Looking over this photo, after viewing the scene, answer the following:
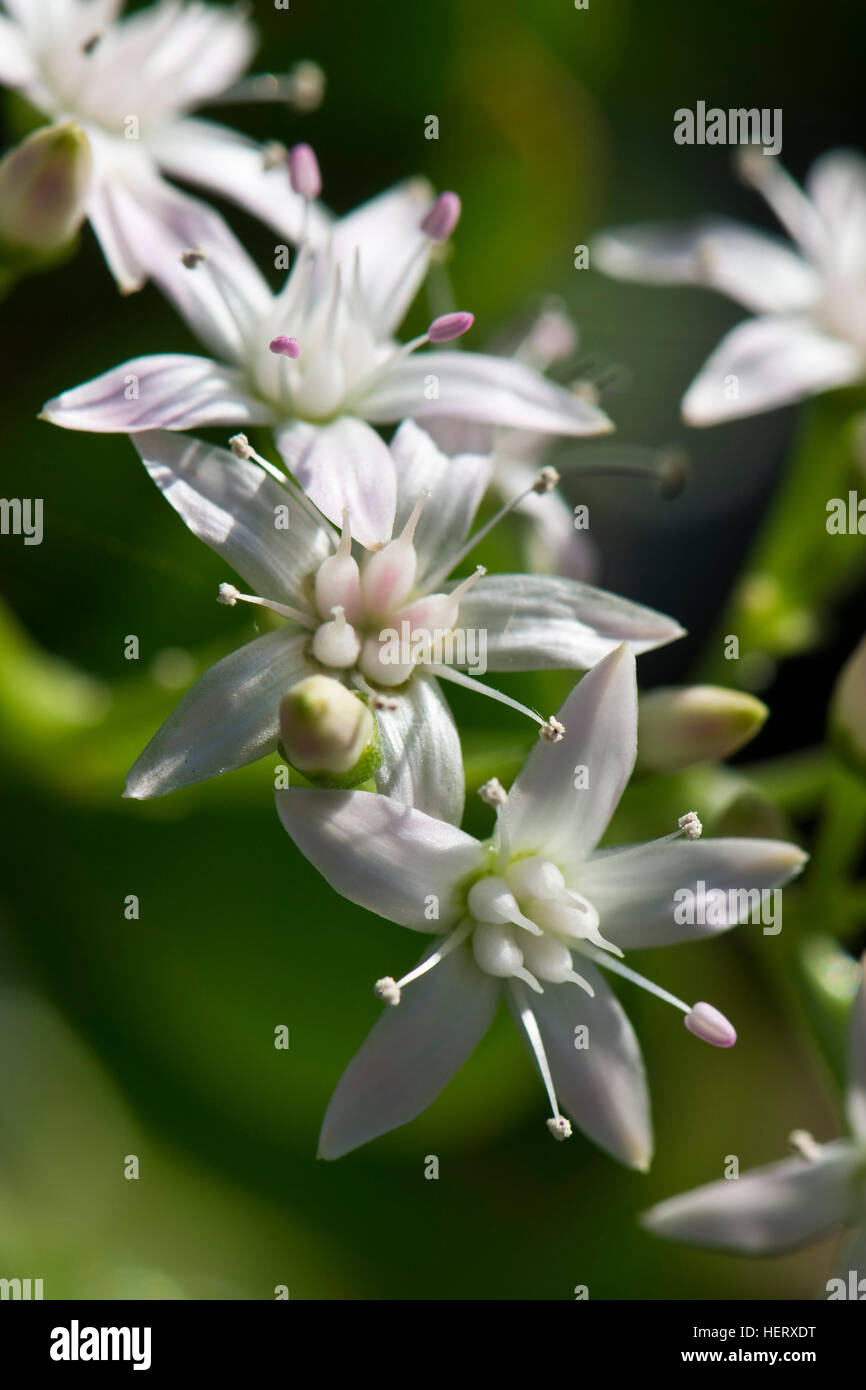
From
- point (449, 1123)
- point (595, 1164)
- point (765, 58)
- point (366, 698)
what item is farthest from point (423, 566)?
point (765, 58)

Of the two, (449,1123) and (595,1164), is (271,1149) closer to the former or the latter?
(449,1123)

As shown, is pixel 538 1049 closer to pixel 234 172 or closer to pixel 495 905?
pixel 495 905

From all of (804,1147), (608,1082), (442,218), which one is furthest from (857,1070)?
(442,218)

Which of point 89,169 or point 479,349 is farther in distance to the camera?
point 479,349

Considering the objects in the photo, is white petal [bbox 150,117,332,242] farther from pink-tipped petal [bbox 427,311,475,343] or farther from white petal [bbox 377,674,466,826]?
white petal [bbox 377,674,466,826]

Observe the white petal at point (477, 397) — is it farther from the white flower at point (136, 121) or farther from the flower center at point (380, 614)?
the white flower at point (136, 121)
